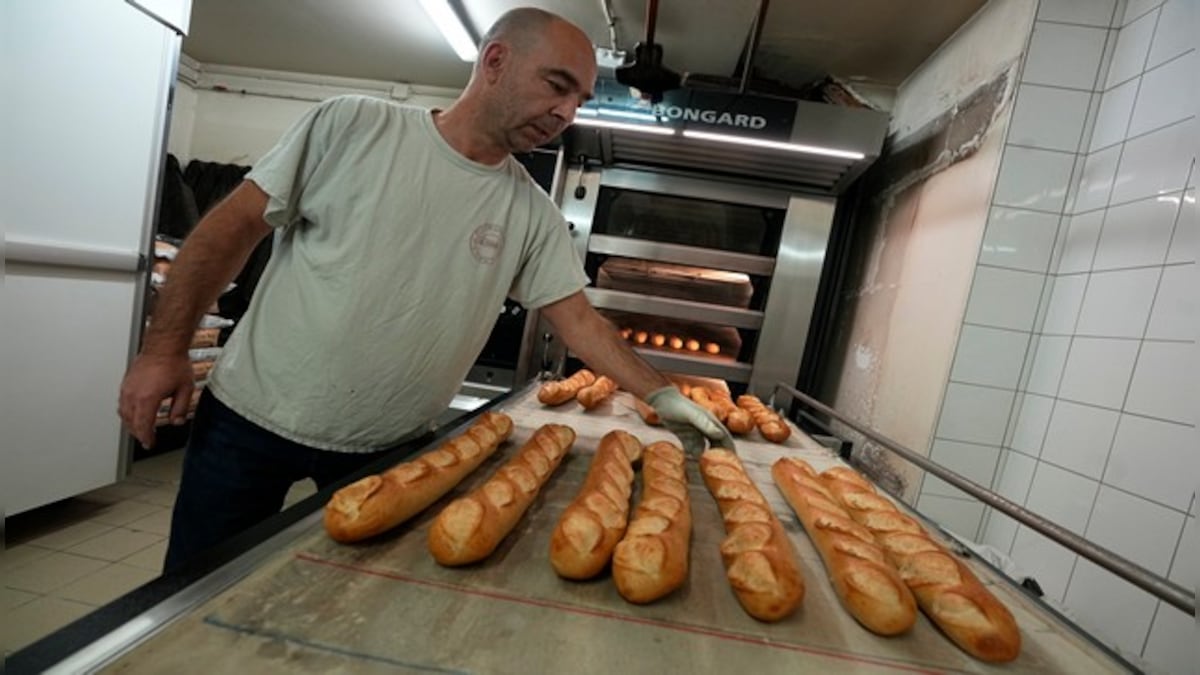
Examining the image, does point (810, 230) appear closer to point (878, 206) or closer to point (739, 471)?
point (878, 206)

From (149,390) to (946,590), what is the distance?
56.3 inches

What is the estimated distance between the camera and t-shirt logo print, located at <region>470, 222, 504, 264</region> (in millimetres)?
1250

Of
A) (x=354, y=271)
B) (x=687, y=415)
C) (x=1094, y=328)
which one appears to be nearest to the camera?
(x=354, y=271)

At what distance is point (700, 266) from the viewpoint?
9.37 ft

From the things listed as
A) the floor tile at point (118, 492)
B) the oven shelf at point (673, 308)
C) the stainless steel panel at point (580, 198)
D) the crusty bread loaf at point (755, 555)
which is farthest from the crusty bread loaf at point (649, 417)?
the floor tile at point (118, 492)

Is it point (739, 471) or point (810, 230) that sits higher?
point (810, 230)

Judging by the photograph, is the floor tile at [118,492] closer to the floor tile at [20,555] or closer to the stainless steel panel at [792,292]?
the floor tile at [20,555]

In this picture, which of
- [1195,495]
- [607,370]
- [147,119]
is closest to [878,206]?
[1195,495]

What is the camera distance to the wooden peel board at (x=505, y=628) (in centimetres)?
60

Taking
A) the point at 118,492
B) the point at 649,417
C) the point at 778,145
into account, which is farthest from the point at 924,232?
the point at 118,492

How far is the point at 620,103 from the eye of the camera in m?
2.45

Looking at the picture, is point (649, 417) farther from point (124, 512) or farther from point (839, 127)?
point (124, 512)

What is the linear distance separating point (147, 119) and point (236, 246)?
1.71 meters

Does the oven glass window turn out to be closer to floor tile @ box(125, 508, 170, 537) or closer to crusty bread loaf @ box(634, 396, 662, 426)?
crusty bread loaf @ box(634, 396, 662, 426)
